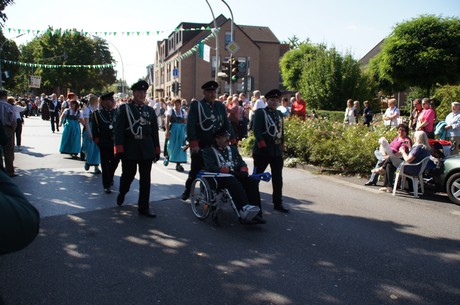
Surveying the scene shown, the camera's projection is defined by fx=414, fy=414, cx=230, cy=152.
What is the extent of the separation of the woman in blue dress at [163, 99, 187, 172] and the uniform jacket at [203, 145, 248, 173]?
14.9 feet

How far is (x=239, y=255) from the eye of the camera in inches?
184

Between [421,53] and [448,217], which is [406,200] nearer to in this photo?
[448,217]

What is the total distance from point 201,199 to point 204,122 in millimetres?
1294

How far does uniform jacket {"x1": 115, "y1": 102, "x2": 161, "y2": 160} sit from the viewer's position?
6.21 metres

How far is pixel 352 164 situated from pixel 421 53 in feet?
56.5

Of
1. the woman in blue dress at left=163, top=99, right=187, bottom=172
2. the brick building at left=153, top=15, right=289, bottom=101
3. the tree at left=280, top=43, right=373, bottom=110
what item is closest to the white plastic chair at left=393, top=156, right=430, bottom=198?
the woman in blue dress at left=163, top=99, right=187, bottom=172

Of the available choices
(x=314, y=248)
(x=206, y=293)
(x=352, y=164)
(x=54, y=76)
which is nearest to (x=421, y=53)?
(x=352, y=164)

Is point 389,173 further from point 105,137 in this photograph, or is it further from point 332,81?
point 332,81

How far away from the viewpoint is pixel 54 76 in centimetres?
5853

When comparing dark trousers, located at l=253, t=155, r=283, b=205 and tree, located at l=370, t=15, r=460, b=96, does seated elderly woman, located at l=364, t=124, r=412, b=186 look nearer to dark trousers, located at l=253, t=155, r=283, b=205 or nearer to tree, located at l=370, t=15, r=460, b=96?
dark trousers, located at l=253, t=155, r=283, b=205

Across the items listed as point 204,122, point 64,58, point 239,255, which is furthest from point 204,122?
point 64,58

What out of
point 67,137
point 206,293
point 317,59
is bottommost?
point 206,293

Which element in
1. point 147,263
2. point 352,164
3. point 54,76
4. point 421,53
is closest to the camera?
point 147,263

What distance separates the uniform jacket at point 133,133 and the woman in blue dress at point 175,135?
423cm
